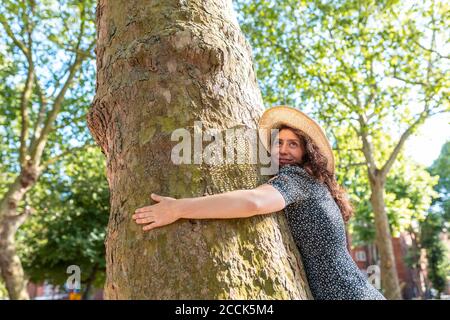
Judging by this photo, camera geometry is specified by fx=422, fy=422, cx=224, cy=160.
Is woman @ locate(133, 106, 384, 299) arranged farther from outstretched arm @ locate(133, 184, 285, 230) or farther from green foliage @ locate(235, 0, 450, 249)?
green foliage @ locate(235, 0, 450, 249)

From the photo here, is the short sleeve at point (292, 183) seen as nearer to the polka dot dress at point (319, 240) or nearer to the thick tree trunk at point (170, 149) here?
the polka dot dress at point (319, 240)

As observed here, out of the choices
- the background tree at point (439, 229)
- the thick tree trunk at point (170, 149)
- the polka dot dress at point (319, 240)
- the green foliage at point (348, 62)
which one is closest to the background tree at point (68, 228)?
the green foliage at point (348, 62)

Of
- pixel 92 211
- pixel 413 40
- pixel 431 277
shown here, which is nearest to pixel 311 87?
pixel 413 40

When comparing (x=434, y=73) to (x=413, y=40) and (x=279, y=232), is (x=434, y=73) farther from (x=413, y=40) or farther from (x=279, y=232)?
(x=279, y=232)

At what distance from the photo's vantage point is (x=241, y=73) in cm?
262

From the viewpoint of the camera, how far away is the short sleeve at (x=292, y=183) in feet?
7.69

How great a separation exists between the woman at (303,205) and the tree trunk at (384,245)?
10.9 m

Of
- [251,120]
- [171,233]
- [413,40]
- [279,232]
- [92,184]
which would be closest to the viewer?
[171,233]

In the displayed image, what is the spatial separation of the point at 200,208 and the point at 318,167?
103 cm

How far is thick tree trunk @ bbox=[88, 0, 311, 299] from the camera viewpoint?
1913 mm

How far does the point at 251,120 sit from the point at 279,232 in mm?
687

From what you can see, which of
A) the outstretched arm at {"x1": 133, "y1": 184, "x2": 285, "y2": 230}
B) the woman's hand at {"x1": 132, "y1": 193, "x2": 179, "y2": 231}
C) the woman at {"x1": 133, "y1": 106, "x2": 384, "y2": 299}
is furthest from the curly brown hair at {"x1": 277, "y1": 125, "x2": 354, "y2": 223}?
the woman's hand at {"x1": 132, "y1": 193, "x2": 179, "y2": 231}

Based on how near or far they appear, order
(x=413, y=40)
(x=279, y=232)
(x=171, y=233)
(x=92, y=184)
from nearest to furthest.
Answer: (x=171, y=233) < (x=279, y=232) < (x=413, y=40) < (x=92, y=184)

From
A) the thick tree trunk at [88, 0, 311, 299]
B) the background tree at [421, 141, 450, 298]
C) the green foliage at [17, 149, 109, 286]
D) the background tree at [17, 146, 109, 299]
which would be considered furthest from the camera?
the background tree at [421, 141, 450, 298]
